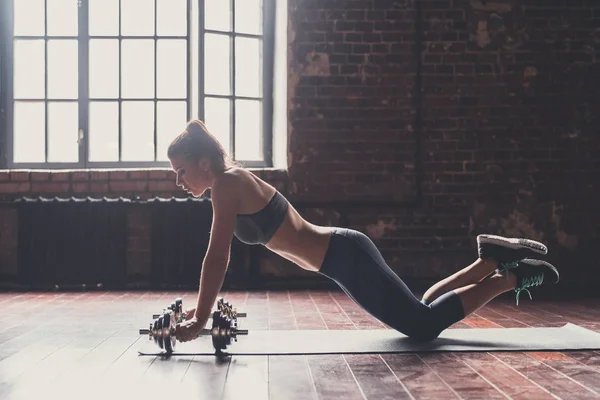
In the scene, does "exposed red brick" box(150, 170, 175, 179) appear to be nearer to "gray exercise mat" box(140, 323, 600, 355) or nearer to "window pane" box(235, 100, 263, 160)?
"window pane" box(235, 100, 263, 160)

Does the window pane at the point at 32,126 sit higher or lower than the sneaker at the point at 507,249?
higher

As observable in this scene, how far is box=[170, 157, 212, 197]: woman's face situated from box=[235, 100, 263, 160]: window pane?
9.88 feet

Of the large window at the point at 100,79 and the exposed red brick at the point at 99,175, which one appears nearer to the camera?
the exposed red brick at the point at 99,175

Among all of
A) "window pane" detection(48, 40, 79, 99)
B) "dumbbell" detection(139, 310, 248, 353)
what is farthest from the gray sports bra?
"window pane" detection(48, 40, 79, 99)

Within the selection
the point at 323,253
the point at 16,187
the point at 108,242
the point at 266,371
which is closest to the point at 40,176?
the point at 16,187

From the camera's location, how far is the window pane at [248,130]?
5.59 meters

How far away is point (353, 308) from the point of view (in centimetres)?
418

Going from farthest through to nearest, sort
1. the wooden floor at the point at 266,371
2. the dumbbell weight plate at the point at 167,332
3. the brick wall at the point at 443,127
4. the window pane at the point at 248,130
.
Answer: the window pane at the point at 248,130
the brick wall at the point at 443,127
the dumbbell weight plate at the point at 167,332
the wooden floor at the point at 266,371

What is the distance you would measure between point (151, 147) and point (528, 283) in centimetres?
354

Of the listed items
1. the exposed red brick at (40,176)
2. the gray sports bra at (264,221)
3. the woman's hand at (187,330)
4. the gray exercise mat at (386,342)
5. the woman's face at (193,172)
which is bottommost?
the gray exercise mat at (386,342)

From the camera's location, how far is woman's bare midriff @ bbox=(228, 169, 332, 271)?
100 inches


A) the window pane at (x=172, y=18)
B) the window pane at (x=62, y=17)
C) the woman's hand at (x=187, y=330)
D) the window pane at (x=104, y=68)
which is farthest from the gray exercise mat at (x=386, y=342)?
the window pane at (x=62, y=17)

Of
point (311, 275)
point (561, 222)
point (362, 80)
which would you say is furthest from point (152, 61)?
point (561, 222)

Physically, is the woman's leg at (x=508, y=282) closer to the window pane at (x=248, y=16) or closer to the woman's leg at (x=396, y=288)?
the woman's leg at (x=396, y=288)
